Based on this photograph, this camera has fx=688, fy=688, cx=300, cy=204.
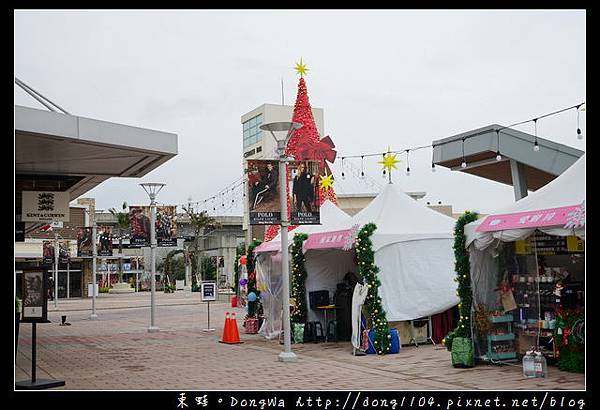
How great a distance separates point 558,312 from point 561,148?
8290 mm

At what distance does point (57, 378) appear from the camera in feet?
33.5

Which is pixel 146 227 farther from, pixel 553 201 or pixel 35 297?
pixel 553 201

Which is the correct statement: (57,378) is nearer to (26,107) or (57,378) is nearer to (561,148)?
(26,107)

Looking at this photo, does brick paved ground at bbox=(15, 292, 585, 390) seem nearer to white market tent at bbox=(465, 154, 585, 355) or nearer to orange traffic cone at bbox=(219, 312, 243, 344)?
orange traffic cone at bbox=(219, 312, 243, 344)

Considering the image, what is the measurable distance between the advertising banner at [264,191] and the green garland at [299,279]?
3.14 m

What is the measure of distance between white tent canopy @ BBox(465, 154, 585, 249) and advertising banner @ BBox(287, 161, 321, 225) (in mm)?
3156

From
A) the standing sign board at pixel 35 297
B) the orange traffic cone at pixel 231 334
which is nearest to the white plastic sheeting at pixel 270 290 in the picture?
the orange traffic cone at pixel 231 334

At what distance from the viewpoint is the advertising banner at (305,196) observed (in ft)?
40.8

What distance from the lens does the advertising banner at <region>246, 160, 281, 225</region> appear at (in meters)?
12.2

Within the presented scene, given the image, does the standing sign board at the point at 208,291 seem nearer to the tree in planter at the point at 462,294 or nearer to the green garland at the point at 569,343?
the tree in planter at the point at 462,294

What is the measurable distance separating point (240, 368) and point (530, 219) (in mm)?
5108

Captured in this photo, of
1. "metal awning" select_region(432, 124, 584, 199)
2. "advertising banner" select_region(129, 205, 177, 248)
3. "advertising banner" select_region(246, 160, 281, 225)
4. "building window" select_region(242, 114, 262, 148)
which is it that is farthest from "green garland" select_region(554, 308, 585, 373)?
"building window" select_region(242, 114, 262, 148)

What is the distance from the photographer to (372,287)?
12.9m
